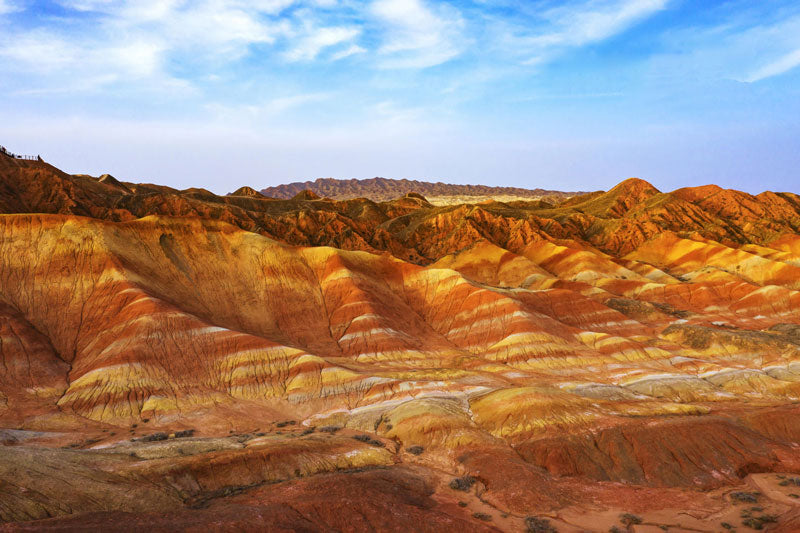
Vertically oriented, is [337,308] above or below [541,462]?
→ above

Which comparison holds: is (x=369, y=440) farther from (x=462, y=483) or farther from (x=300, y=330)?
(x=300, y=330)

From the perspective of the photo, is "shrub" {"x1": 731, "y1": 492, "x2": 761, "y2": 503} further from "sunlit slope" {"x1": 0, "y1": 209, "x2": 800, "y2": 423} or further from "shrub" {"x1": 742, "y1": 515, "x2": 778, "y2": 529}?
"sunlit slope" {"x1": 0, "y1": 209, "x2": 800, "y2": 423}

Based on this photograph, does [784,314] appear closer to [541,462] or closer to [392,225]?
[541,462]

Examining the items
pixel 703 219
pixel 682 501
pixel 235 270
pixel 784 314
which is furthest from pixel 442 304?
pixel 703 219

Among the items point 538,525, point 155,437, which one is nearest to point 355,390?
point 155,437

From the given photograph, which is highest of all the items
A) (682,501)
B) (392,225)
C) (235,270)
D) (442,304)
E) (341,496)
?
(392,225)

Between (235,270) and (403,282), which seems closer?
(235,270)

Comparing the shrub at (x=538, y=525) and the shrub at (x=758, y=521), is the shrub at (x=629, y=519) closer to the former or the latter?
the shrub at (x=538, y=525)

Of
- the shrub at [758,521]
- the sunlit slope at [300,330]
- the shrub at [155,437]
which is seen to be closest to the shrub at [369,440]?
the sunlit slope at [300,330]
